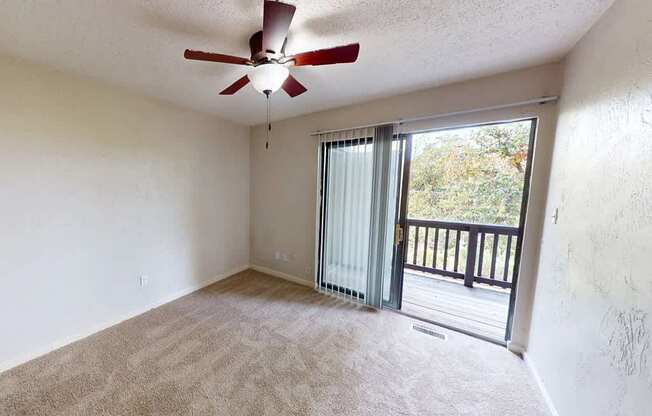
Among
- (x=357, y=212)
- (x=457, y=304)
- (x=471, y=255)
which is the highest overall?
(x=357, y=212)

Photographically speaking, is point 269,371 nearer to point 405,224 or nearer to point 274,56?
point 405,224

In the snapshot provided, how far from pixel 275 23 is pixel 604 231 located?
1.90 meters

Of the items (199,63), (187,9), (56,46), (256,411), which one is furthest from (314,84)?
(256,411)

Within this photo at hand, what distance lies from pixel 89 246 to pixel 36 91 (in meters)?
1.30

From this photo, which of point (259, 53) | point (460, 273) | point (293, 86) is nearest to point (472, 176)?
point (460, 273)

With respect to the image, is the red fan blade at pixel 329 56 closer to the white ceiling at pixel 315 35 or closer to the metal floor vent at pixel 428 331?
the white ceiling at pixel 315 35

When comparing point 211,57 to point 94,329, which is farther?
point 94,329

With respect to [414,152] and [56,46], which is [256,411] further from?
[56,46]

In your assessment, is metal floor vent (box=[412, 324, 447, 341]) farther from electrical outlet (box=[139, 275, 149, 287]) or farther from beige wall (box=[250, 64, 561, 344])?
electrical outlet (box=[139, 275, 149, 287])

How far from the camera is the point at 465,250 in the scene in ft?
11.5

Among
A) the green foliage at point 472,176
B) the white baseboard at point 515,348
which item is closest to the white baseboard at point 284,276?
the green foliage at point 472,176

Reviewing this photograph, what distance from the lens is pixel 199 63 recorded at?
1772mm

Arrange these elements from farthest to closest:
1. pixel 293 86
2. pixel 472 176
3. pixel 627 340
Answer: pixel 472 176, pixel 293 86, pixel 627 340

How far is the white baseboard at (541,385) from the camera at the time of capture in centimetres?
146
